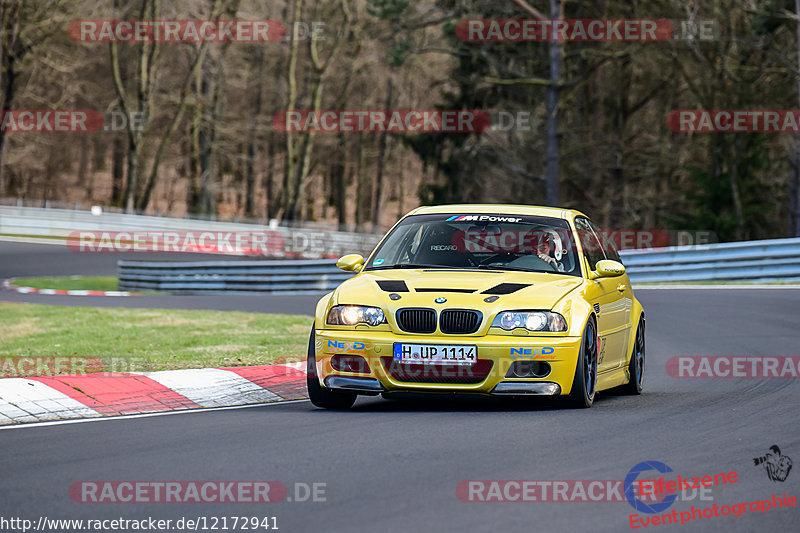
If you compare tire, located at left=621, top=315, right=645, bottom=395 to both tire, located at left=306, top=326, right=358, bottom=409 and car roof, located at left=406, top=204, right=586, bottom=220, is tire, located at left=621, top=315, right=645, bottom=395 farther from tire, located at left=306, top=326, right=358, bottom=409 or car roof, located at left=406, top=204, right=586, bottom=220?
tire, located at left=306, top=326, right=358, bottom=409

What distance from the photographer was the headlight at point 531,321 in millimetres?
8297

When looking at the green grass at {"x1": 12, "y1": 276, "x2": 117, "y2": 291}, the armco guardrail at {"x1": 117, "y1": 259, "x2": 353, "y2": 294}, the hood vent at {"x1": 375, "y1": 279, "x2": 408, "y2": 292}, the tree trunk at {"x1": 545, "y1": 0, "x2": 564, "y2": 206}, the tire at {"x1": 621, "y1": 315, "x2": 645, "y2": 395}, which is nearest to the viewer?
the hood vent at {"x1": 375, "y1": 279, "x2": 408, "y2": 292}

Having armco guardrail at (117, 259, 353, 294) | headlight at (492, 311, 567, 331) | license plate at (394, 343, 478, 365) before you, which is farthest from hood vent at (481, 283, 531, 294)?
armco guardrail at (117, 259, 353, 294)

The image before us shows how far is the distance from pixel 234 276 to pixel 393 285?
18743mm

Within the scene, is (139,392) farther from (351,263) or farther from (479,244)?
(479,244)

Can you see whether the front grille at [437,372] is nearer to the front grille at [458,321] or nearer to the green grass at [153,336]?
the front grille at [458,321]

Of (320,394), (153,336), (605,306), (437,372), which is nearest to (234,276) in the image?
(153,336)

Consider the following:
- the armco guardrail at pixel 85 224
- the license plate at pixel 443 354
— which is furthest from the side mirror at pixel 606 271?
the armco guardrail at pixel 85 224

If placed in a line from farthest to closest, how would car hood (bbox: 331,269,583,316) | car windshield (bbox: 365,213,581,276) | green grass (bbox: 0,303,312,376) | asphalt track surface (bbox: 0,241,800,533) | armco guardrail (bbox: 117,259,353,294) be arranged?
1. armco guardrail (bbox: 117,259,353,294)
2. green grass (bbox: 0,303,312,376)
3. car windshield (bbox: 365,213,581,276)
4. car hood (bbox: 331,269,583,316)
5. asphalt track surface (bbox: 0,241,800,533)

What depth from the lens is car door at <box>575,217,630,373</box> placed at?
9.25m

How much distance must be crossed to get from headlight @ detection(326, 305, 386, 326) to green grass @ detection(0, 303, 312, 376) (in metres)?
2.84

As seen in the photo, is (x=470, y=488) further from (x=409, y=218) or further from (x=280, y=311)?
(x=280, y=311)

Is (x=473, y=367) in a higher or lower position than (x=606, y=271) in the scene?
lower

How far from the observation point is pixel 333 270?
26.0 meters
